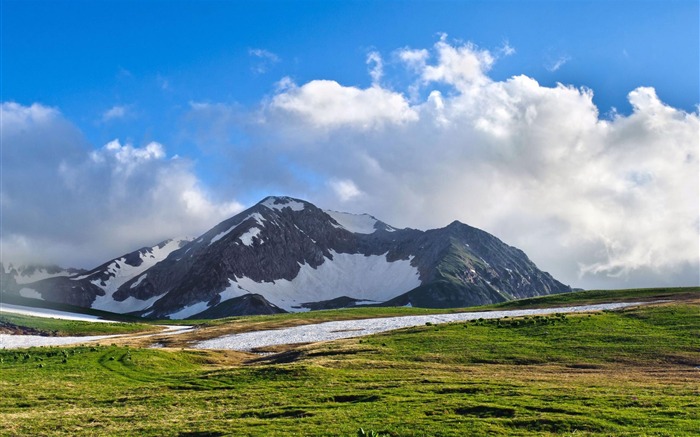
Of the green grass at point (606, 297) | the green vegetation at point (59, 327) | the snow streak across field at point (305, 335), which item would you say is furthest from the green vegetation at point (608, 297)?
the green vegetation at point (59, 327)

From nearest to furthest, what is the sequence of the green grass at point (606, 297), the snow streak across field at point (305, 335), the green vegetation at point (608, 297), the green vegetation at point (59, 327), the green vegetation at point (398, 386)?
1. the green vegetation at point (398, 386)
2. the snow streak across field at point (305, 335)
3. the green vegetation at point (608, 297)
4. the green grass at point (606, 297)
5. the green vegetation at point (59, 327)

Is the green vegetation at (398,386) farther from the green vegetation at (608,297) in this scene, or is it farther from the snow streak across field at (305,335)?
the green vegetation at (608,297)

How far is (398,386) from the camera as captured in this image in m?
45.1

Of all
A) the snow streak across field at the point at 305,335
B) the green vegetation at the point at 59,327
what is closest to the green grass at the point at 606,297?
the snow streak across field at the point at 305,335

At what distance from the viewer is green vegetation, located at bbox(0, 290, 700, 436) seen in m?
33.1

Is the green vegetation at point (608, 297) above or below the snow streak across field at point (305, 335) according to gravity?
above

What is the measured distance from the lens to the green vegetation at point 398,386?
33.1m

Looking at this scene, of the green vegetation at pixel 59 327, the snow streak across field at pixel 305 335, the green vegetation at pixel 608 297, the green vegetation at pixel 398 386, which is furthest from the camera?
the green vegetation at pixel 59 327

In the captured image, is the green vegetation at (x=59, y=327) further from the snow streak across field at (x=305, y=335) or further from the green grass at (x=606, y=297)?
the green grass at (x=606, y=297)

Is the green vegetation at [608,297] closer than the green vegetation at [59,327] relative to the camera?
Yes

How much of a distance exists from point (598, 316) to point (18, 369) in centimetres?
7391

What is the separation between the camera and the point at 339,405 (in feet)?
128

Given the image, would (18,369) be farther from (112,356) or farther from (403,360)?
(403,360)

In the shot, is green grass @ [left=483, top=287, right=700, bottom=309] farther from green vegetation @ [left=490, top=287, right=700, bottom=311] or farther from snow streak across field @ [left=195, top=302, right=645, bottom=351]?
snow streak across field @ [left=195, top=302, right=645, bottom=351]
